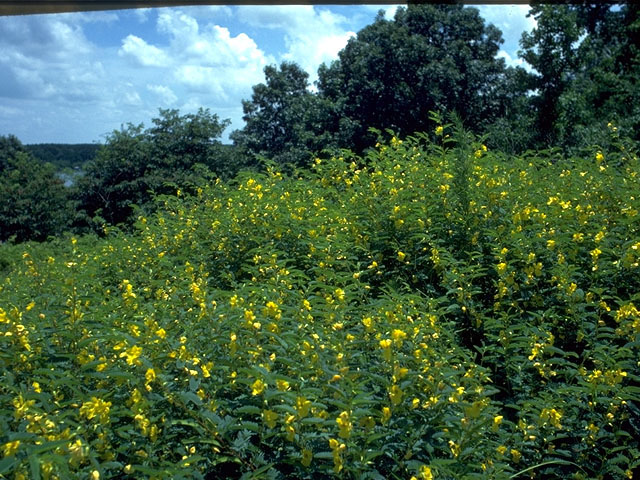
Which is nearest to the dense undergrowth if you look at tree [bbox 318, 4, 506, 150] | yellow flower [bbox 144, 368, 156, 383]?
yellow flower [bbox 144, 368, 156, 383]

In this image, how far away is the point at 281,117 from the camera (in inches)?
1018

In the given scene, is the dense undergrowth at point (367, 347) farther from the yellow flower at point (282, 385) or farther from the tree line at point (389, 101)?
the tree line at point (389, 101)

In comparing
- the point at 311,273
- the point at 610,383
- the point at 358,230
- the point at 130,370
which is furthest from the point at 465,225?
the point at 130,370

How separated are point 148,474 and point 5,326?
3.31ft

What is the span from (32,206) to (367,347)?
26959 millimetres

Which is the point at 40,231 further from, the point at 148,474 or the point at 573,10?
the point at 148,474

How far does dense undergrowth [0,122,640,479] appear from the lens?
1841mm

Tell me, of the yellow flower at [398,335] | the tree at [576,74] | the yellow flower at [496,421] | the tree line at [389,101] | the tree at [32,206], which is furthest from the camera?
the tree at [32,206]

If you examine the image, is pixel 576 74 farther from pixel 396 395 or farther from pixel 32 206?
pixel 32 206

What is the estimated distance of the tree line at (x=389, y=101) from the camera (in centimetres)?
1706

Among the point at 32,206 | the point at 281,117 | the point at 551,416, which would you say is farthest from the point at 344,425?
the point at 32,206

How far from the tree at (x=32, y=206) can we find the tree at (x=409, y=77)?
38.1 ft

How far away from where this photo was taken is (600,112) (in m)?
15.0

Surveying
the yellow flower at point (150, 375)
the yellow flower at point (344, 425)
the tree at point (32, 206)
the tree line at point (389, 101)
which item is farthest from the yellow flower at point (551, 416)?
the tree at point (32, 206)
